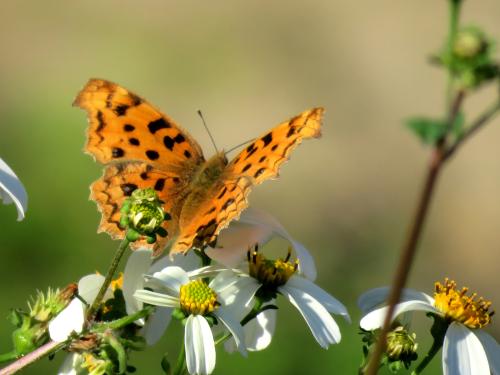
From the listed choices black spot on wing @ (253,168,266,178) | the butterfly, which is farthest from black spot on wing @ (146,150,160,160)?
black spot on wing @ (253,168,266,178)

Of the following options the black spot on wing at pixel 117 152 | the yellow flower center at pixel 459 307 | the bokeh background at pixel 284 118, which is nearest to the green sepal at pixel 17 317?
the black spot on wing at pixel 117 152

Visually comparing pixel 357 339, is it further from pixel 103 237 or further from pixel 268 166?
pixel 268 166

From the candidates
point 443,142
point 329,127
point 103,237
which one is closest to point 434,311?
point 443,142

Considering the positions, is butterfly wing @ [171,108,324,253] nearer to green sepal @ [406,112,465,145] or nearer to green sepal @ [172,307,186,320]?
green sepal @ [172,307,186,320]

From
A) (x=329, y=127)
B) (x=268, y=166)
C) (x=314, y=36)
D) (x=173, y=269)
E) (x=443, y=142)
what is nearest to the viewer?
(x=443, y=142)

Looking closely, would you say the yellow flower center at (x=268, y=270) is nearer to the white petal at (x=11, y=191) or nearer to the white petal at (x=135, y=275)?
the white petal at (x=135, y=275)

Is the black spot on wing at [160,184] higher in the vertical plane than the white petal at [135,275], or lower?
lower
